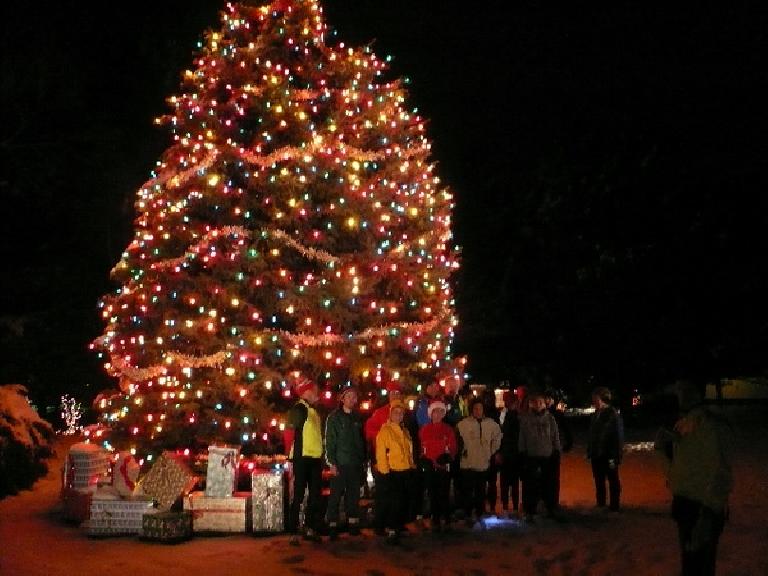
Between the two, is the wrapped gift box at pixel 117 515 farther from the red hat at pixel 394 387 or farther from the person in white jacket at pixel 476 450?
the person in white jacket at pixel 476 450

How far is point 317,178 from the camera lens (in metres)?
13.8

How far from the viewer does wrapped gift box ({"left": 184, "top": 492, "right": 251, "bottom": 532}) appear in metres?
10.9

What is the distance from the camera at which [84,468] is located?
12023 mm

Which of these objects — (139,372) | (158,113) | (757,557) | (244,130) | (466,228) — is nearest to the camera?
(757,557)

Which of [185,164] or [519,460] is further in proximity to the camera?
[185,164]

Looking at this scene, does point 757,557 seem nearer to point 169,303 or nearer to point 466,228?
point 169,303

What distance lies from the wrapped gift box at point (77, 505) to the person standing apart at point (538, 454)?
219 inches

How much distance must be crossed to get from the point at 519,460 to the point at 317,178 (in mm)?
5116

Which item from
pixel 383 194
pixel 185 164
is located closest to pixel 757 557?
pixel 383 194

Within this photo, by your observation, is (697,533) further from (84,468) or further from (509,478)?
(84,468)

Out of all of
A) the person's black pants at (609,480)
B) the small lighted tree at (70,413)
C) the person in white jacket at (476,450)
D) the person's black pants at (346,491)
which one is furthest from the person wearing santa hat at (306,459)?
the small lighted tree at (70,413)

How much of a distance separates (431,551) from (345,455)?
161cm

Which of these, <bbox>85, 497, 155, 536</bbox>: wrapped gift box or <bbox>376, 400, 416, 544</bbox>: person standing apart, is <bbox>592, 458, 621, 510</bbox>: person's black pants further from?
<bbox>85, 497, 155, 536</bbox>: wrapped gift box

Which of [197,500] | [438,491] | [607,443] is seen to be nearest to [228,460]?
[197,500]
